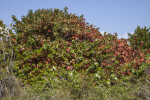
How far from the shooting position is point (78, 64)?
5.91 meters

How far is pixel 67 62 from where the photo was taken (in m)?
5.95

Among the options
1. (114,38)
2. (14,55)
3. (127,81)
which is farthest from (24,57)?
(114,38)

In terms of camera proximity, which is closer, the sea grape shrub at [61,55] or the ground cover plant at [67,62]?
the ground cover plant at [67,62]

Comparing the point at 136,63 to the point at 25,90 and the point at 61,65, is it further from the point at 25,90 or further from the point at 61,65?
the point at 25,90

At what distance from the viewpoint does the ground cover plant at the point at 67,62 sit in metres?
5.17

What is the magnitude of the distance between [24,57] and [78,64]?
5.84ft

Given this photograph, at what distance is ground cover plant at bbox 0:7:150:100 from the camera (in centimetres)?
517

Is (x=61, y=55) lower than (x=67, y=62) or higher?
higher

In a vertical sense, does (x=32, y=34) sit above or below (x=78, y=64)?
above

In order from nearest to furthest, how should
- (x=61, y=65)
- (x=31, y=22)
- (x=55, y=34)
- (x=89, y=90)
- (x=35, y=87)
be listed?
(x=89, y=90), (x=35, y=87), (x=61, y=65), (x=55, y=34), (x=31, y=22)

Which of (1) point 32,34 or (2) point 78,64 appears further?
(1) point 32,34

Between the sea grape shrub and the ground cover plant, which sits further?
the sea grape shrub

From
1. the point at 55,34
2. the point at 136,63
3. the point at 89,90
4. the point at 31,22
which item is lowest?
the point at 89,90

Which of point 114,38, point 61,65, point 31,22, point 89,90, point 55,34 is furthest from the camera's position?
point 114,38
